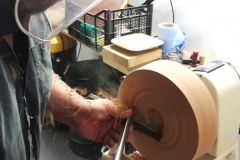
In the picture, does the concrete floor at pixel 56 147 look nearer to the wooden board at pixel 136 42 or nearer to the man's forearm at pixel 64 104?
the wooden board at pixel 136 42

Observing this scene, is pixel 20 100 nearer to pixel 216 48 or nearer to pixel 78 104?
pixel 78 104

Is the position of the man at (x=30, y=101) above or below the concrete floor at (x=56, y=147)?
above

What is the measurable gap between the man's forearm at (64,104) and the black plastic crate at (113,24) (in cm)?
52

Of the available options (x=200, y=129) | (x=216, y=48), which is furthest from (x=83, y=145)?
(x=200, y=129)

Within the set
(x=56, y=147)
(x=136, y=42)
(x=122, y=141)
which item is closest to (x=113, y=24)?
(x=136, y=42)

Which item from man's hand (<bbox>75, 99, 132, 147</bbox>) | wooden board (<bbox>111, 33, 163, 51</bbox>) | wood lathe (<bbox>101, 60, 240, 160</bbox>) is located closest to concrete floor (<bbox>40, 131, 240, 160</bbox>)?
wooden board (<bbox>111, 33, 163, 51</bbox>)

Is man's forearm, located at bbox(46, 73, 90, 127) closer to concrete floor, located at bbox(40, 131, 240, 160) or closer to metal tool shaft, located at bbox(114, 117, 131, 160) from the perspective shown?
metal tool shaft, located at bbox(114, 117, 131, 160)

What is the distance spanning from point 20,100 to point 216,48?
95 centimetres

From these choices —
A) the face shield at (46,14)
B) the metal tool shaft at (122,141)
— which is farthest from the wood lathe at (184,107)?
the face shield at (46,14)

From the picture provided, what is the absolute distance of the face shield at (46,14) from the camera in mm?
593

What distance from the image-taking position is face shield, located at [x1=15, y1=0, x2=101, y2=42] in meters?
0.59

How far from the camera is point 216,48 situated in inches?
55.6

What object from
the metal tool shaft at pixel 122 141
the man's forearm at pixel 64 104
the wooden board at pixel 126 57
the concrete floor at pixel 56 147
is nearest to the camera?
the metal tool shaft at pixel 122 141

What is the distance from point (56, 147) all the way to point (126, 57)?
3.28 ft
